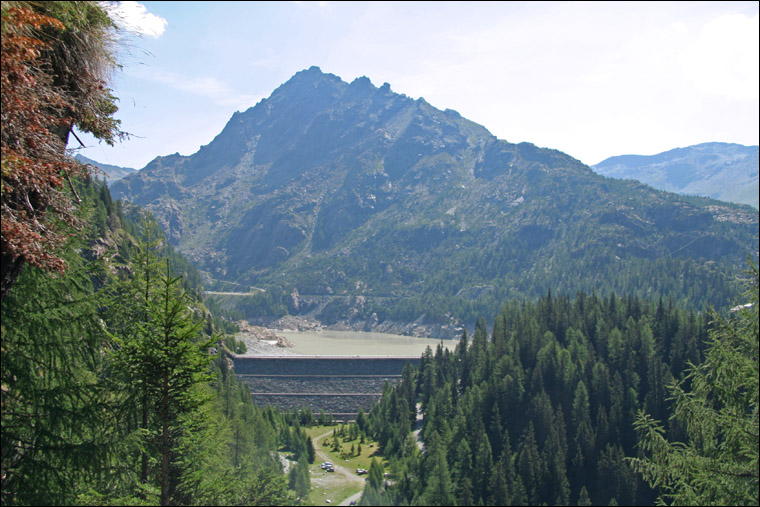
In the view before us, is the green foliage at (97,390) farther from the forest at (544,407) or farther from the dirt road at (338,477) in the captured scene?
the dirt road at (338,477)

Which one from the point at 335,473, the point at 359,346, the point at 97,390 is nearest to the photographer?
the point at 97,390

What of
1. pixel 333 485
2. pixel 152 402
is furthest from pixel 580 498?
pixel 152 402

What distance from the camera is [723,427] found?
1159cm

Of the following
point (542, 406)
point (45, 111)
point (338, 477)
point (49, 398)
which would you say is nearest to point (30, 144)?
point (45, 111)

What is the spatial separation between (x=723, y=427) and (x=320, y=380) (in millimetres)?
105440

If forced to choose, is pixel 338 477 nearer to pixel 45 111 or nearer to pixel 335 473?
pixel 335 473

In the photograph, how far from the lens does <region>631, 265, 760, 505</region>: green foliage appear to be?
11.0m

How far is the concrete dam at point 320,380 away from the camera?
109312 mm

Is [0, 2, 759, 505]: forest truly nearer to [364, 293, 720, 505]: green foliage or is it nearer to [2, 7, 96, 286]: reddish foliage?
[2, 7, 96, 286]: reddish foliage

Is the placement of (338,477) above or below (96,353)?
below

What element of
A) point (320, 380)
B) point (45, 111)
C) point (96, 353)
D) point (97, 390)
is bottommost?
point (320, 380)

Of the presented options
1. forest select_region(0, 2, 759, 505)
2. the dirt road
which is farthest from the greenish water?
forest select_region(0, 2, 759, 505)

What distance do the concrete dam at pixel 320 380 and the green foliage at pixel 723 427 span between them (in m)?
97.1

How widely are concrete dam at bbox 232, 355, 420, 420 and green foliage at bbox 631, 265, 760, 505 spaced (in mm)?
97091
